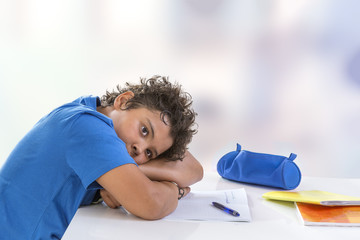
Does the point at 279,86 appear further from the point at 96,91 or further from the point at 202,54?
the point at 96,91

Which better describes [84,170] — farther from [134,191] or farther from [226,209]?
[226,209]

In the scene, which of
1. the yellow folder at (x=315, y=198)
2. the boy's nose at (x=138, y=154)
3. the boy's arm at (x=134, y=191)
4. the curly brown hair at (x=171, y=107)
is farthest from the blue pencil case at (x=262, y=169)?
the boy's arm at (x=134, y=191)

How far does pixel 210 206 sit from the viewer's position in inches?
41.7

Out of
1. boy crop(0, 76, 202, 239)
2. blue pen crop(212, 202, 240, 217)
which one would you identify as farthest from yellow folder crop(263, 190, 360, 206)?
boy crop(0, 76, 202, 239)

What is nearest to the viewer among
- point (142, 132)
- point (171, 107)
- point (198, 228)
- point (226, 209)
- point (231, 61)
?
point (198, 228)

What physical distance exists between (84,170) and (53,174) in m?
0.12

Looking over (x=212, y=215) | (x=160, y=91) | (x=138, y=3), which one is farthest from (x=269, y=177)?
(x=138, y=3)

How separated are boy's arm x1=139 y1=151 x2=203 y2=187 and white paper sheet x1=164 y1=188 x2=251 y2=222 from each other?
0.05 meters

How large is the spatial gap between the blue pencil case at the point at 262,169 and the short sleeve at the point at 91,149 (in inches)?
19.8

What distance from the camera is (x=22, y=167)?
1020mm

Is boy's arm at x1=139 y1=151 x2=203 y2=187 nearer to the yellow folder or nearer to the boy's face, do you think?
the boy's face

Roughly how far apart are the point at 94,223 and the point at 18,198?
24 cm

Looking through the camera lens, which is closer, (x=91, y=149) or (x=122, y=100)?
(x=91, y=149)

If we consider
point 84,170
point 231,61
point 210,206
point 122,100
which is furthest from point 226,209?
point 231,61
